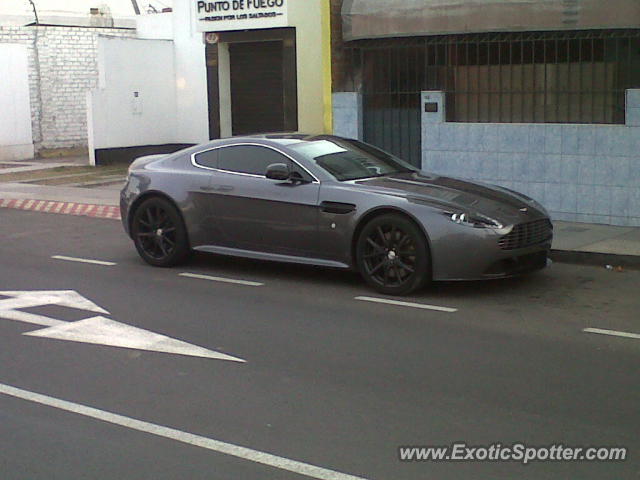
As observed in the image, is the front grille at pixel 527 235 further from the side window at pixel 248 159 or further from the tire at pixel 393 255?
the side window at pixel 248 159

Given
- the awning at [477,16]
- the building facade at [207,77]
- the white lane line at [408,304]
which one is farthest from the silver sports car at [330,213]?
the building facade at [207,77]

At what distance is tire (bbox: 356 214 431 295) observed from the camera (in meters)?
9.09

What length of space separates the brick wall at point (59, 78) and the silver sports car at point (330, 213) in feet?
53.1

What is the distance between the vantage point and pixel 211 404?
6.08m

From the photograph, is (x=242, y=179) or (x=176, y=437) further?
(x=242, y=179)

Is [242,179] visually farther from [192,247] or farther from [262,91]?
[262,91]

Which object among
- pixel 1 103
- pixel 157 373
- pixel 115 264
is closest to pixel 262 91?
pixel 1 103

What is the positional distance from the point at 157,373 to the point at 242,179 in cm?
386

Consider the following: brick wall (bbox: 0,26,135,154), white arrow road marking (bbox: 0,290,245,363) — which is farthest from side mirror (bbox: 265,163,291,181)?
brick wall (bbox: 0,26,135,154)

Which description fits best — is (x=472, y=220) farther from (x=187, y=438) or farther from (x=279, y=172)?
(x=187, y=438)

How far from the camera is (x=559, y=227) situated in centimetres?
1290

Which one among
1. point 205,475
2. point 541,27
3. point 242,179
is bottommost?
point 205,475

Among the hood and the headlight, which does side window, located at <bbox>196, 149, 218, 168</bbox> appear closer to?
the hood

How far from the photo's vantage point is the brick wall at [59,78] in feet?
85.9
